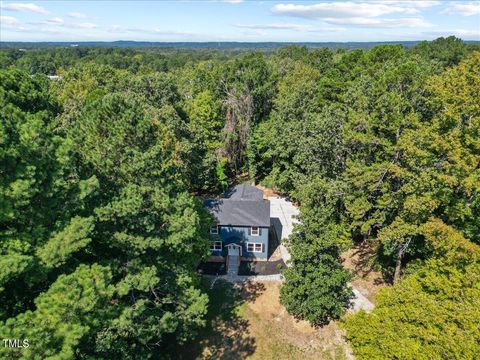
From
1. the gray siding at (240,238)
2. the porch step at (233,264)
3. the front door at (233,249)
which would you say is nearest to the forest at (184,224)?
the front door at (233,249)

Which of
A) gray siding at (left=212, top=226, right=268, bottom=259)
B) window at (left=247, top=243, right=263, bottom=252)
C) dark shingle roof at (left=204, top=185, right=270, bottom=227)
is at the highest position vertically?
dark shingle roof at (left=204, top=185, right=270, bottom=227)

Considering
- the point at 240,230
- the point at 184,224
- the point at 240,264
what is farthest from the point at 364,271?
the point at 184,224

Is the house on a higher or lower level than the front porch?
higher

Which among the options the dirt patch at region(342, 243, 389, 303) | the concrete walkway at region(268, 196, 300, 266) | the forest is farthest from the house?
the dirt patch at region(342, 243, 389, 303)

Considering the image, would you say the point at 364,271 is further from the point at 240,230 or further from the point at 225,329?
the point at 225,329

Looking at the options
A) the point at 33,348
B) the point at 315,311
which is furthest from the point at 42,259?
the point at 315,311

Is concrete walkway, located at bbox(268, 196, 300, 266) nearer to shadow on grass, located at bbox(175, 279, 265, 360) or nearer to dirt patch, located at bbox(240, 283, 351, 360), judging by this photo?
shadow on grass, located at bbox(175, 279, 265, 360)
